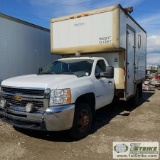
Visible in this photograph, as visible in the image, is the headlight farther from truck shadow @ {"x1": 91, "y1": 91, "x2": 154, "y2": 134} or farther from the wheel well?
truck shadow @ {"x1": 91, "y1": 91, "x2": 154, "y2": 134}

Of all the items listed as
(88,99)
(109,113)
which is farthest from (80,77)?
(109,113)

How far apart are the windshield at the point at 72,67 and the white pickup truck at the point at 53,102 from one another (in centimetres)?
8

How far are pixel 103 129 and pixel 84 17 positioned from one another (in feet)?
11.8

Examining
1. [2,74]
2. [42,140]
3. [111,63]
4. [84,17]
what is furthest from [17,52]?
[42,140]

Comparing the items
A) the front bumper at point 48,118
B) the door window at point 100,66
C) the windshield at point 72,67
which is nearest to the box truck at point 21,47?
the windshield at point 72,67

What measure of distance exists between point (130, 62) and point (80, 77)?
3.16 metres

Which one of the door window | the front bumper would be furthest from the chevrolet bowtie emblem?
the door window

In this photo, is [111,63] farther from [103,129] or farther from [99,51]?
[103,129]

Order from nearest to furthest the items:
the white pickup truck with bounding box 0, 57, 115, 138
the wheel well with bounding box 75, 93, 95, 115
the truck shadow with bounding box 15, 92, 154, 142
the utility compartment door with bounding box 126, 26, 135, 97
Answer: the white pickup truck with bounding box 0, 57, 115, 138 < the wheel well with bounding box 75, 93, 95, 115 < the truck shadow with bounding box 15, 92, 154, 142 < the utility compartment door with bounding box 126, 26, 135, 97

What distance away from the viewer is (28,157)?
13.7 feet

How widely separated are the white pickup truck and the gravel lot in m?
0.41

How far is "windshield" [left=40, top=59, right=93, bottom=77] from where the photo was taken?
5891 millimetres

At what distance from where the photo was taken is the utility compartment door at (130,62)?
24.6ft

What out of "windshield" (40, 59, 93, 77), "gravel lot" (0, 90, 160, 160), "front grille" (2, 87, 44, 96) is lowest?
"gravel lot" (0, 90, 160, 160)
